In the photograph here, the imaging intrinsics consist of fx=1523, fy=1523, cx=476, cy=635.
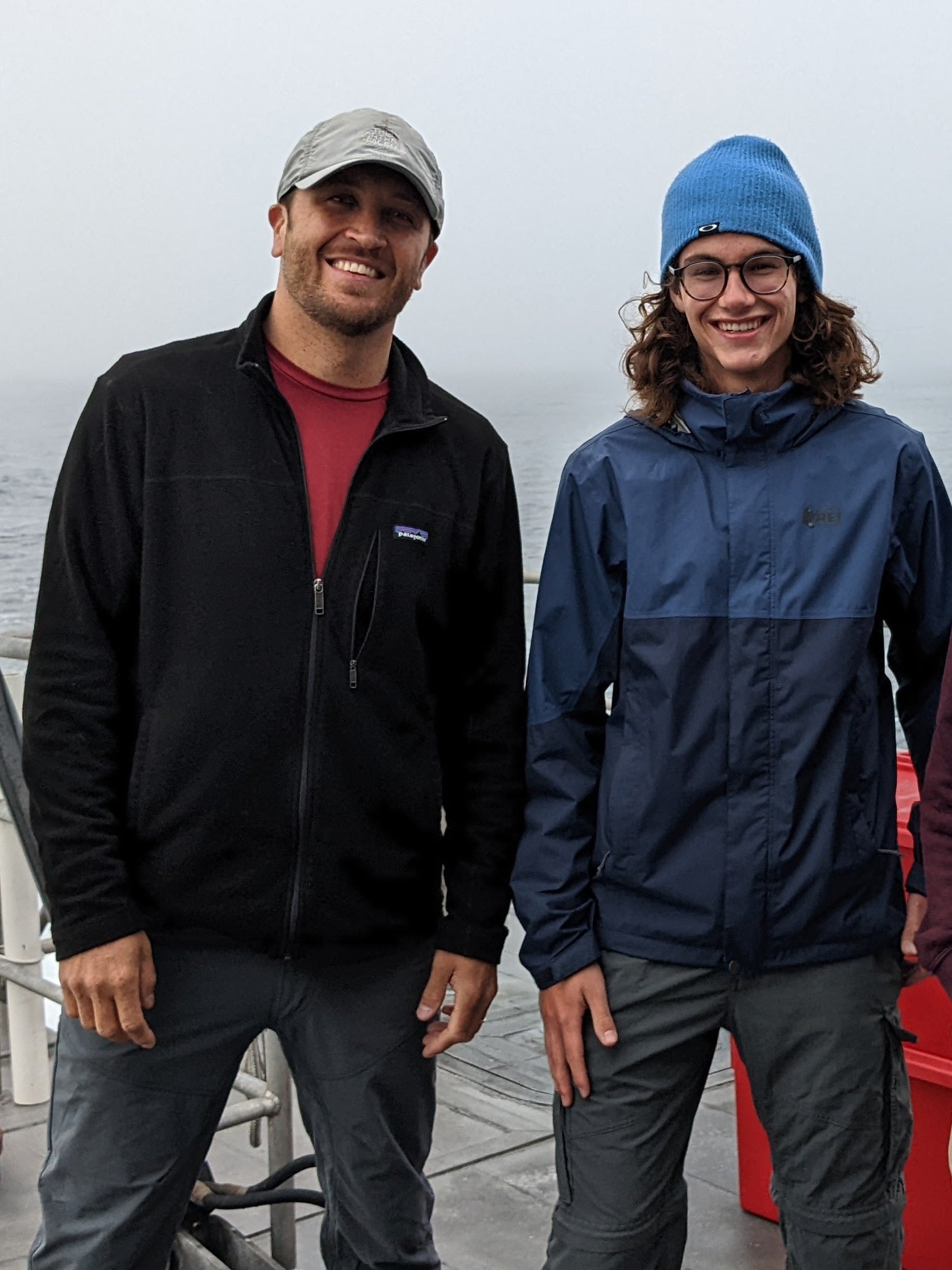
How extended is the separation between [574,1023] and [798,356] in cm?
90

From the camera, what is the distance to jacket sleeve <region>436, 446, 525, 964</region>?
2.04 meters

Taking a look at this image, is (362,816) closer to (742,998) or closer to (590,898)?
(590,898)

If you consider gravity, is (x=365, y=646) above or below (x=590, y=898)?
above

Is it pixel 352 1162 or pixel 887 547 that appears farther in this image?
pixel 352 1162

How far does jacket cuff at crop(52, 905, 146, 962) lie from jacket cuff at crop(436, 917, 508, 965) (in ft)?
1.36

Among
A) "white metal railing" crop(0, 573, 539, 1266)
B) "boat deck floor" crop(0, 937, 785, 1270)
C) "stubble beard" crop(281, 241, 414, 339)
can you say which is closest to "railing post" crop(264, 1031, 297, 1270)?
"white metal railing" crop(0, 573, 539, 1266)

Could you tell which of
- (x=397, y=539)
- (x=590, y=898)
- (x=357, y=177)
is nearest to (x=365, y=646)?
(x=397, y=539)

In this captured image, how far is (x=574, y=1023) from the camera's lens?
1.89 m

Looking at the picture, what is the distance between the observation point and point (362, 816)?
1933 mm

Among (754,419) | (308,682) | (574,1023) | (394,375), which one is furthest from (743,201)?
(574,1023)

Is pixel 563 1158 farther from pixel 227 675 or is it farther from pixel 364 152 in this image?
pixel 364 152

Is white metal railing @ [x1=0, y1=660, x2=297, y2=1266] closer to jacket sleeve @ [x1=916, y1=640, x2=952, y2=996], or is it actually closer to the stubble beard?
the stubble beard

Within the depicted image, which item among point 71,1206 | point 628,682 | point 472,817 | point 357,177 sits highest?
point 357,177

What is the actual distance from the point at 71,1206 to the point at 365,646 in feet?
2.58
